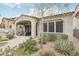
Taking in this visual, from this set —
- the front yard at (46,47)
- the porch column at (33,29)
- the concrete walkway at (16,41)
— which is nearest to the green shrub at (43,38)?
the front yard at (46,47)

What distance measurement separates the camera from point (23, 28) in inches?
106

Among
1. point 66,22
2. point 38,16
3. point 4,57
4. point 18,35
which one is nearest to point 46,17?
point 38,16

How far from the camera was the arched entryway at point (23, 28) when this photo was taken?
2684 millimetres

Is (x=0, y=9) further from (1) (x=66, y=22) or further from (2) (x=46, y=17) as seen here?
(1) (x=66, y=22)

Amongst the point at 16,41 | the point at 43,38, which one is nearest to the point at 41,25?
the point at 43,38

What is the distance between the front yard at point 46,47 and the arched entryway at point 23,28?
0.11 m

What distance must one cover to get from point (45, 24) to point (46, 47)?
1.07 feet

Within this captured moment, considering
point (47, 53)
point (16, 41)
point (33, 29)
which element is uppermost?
point (33, 29)

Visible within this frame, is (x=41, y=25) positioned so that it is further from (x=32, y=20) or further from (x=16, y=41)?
(x=16, y=41)

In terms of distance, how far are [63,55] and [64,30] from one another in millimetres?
347

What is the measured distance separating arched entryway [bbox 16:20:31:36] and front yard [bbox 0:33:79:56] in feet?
0.35

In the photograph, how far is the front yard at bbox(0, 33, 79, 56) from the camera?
8.64 ft

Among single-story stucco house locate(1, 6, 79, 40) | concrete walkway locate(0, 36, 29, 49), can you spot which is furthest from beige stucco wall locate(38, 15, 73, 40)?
concrete walkway locate(0, 36, 29, 49)

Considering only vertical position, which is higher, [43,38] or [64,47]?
[43,38]
